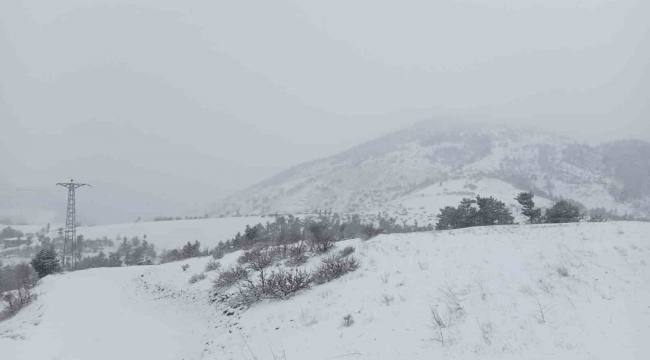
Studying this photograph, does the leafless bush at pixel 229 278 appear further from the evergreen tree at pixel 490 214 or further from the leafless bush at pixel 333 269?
the evergreen tree at pixel 490 214

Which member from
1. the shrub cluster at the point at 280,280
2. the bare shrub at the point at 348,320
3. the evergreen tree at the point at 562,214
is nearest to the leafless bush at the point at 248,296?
the shrub cluster at the point at 280,280

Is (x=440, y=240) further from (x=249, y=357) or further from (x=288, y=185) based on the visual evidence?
(x=288, y=185)

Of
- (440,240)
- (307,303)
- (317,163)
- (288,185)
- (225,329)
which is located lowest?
(225,329)

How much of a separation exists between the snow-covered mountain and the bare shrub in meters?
43.1

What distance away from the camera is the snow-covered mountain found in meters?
64.2

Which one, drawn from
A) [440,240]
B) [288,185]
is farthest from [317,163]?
[440,240]

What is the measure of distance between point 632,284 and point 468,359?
4.43m

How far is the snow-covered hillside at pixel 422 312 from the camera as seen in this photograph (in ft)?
17.4

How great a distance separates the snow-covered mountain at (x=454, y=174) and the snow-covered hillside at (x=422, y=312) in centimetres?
3882

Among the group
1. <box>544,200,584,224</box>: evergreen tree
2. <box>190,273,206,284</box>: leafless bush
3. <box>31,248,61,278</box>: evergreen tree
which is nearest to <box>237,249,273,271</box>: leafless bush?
<box>190,273,206,284</box>: leafless bush

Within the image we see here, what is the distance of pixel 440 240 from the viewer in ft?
44.0

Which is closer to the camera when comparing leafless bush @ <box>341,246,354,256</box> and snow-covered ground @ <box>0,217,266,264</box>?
leafless bush @ <box>341,246,354,256</box>

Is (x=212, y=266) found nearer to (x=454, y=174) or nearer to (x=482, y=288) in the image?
(x=482, y=288)

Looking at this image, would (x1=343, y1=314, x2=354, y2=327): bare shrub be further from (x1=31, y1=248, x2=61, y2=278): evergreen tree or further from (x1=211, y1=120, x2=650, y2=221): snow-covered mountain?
(x1=211, y1=120, x2=650, y2=221): snow-covered mountain
